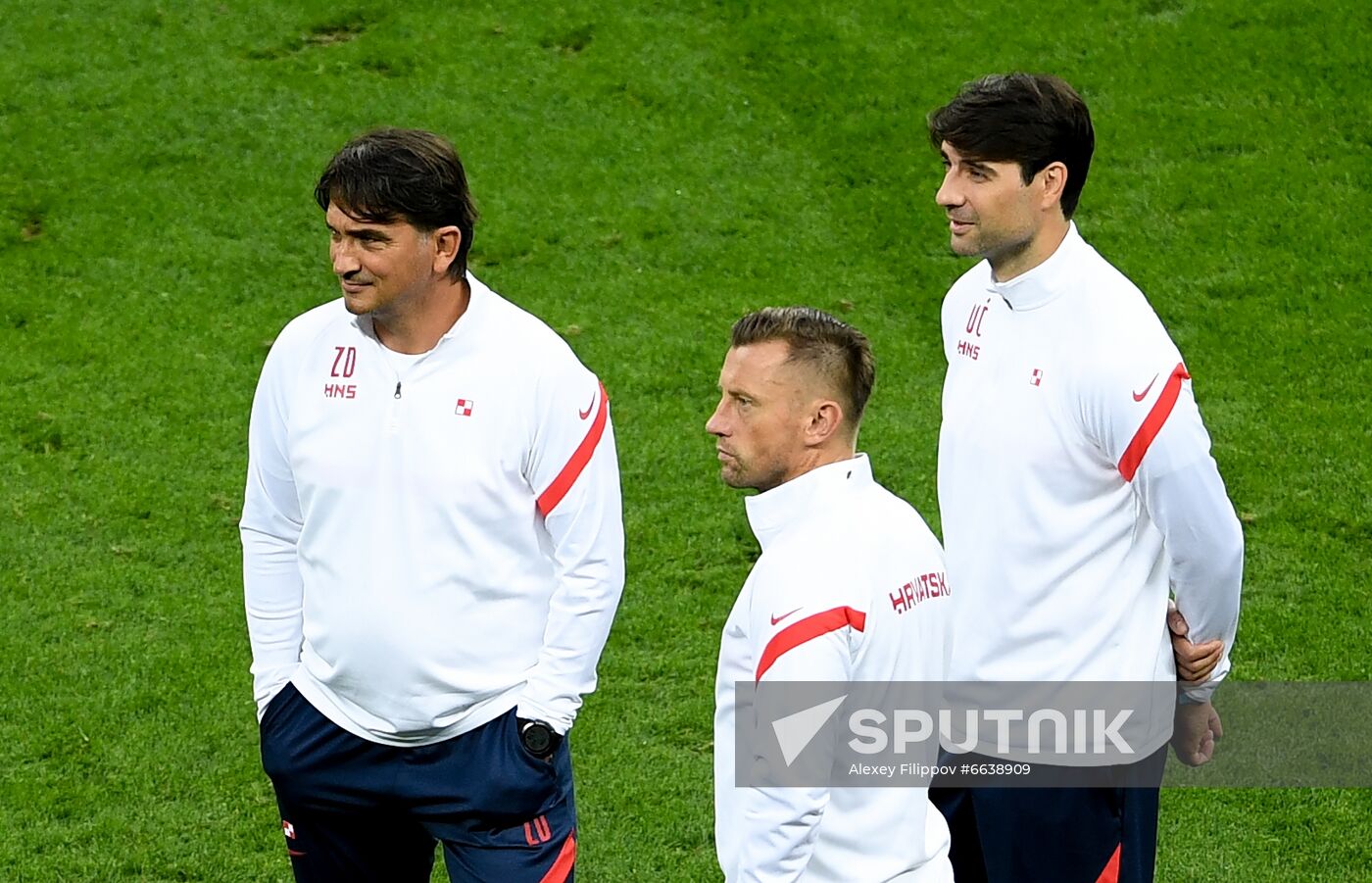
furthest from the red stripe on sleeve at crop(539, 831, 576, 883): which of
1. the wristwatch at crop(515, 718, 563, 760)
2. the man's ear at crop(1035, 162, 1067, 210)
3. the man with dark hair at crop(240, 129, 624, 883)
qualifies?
the man's ear at crop(1035, 162, 1067, 210)

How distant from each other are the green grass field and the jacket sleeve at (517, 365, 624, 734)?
5.27 ft

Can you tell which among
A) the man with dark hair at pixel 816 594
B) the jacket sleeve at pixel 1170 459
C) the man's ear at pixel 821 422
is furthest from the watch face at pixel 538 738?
the jacket sleeve at pixel 1170 459

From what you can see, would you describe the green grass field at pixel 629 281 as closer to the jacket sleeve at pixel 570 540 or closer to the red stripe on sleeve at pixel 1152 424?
the jacket sleeve at pixel 570 540

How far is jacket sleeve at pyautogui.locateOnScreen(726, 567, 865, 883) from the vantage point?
261 cm

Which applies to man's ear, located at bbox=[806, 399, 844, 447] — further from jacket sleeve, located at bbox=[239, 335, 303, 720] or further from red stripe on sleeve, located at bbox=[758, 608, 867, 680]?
jacket sleeve, located at bbox=[239, 335, 303, 720]

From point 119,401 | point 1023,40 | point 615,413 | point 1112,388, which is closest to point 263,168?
point 119,401

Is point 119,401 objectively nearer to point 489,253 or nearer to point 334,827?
point 489,253

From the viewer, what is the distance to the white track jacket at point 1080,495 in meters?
3.10

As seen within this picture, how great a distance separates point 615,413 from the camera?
7.05m

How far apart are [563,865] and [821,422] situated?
1109 mm

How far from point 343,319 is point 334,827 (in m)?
1.02

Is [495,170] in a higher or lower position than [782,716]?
higher

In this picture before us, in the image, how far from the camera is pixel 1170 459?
10.0ft

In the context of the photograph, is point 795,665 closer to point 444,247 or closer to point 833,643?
point 833,643
